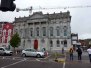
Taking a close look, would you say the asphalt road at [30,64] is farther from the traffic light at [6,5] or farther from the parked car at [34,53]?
the parked car at [34,53]

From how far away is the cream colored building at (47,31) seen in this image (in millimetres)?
68125

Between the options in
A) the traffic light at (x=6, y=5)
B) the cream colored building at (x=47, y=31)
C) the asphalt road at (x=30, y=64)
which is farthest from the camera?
the cream colored building at (x=47, y=31)

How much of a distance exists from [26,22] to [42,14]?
6491 mm

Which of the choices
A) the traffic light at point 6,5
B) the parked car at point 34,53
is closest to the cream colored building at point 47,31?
the parked car at point 34,53

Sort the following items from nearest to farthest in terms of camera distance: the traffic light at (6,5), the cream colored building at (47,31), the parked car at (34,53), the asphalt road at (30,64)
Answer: the traffic light at (6,5) < the asphalt road at (30,64) < the parked car at (34,53) < the cream colored building at (47,31)

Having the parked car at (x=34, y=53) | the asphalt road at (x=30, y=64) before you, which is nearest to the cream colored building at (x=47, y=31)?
the parked car at (x=34, y=53)

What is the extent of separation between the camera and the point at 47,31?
70812mm

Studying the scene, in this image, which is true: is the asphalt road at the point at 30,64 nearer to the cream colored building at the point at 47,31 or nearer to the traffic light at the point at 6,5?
the traffic light at the point at 6,5

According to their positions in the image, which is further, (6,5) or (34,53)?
(34,53)

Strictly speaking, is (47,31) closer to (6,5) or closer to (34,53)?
(34,53)

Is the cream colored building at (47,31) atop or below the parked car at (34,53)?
atop

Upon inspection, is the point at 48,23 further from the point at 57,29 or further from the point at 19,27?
the point at 19,27

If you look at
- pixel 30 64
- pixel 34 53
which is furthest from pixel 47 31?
pixel 30 64

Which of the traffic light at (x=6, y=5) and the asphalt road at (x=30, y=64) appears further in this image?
the asphalt road at (x=30, y=64)
